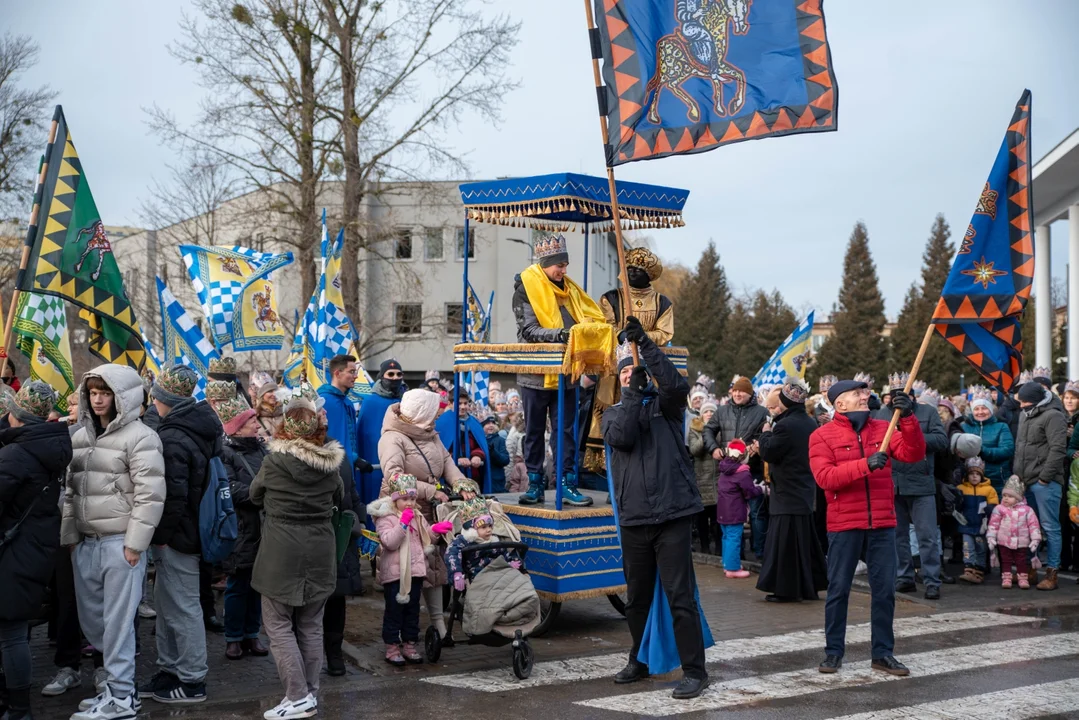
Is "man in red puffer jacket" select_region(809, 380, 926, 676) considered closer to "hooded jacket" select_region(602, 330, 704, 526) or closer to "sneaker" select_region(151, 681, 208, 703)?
"hooded jacket" select_region(602, 330, 704, 526)

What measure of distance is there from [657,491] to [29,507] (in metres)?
3.64

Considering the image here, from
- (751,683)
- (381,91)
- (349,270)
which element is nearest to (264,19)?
(381,91)

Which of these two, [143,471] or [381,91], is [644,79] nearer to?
[143,471]

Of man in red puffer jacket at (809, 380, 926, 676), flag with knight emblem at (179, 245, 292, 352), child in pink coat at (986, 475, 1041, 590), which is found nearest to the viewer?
man in red puffer jacket at (809, 380, 926, 676)

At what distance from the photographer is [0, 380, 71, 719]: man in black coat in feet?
19.1

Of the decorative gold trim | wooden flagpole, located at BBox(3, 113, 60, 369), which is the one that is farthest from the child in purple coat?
wooden flagpole, located at BBox(3, 113, 60, 369)

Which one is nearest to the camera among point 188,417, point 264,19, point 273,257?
point 188,417

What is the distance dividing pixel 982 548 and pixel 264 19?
814 inches

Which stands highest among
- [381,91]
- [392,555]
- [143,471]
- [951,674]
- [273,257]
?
[381,91]

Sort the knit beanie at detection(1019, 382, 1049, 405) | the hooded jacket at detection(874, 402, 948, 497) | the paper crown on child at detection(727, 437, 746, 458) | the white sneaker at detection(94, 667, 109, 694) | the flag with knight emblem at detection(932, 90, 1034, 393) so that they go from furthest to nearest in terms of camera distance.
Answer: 1. the knit beanie at detection(1019, 382, 1049, 405)
2. the paper crown on child at detection(727, 437, 746, 458)
3. the hooded jacket at detection(874, 402, 948, 497)
4. the flag with knight emblem at detection(932, 90, 1034, 393)
5. the white sneaker at detection(94, 667, 109, 694)

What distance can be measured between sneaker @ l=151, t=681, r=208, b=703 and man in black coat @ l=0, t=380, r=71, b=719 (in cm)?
78

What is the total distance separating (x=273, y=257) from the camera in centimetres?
1241

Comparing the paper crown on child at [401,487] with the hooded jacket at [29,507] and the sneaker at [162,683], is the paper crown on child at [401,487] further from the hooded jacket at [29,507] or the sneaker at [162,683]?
the hooded jacket at [29,507]

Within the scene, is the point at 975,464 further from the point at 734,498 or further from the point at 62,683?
the point at 62,683
